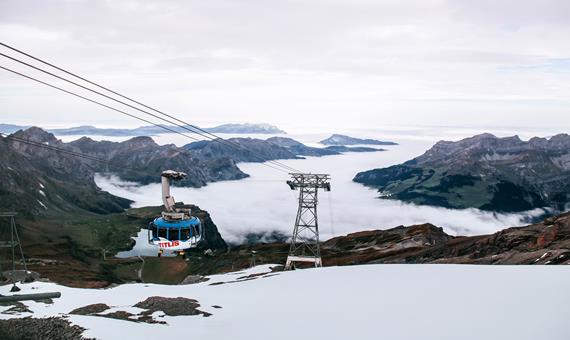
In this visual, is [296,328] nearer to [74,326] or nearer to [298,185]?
[74,326]

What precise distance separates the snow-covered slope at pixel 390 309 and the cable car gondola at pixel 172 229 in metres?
6.21

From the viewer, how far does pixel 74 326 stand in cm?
3425

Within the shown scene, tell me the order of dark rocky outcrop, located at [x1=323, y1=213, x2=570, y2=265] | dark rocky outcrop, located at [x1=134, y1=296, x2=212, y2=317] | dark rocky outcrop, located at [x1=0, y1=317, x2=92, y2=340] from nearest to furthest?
dark rocky outcrop, located at [x1=0, y1=317, x2=92, y2=340]
dark rocky outcrop, located at [x1=134, y1=296, x2=212, y2=317]
dark rocky outcrop, located at [x1=323, y1=213, x2=570, y2=265]

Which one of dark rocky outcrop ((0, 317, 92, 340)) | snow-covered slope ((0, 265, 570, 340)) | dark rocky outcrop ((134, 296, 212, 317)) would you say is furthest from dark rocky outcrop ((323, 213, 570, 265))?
dark rocky outcrop ((0, 317, 92, 340))

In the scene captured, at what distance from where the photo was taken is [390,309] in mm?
32125

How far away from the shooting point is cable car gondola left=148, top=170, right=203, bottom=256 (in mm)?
47844

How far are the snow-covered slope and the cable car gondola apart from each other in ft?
20.4

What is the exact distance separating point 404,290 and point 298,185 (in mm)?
41359

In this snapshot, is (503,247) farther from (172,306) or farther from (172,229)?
(172,306)

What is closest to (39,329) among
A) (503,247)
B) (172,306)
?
(172,306)

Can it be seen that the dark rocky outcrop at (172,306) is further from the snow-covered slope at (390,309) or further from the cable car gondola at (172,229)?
the cable car gondola at (172,229)

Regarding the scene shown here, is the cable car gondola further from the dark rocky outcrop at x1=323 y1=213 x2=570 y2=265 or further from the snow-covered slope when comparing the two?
the dark rocky outcrop at x1=323 y1=213 x2=570 y2=265

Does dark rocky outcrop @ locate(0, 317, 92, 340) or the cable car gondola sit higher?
the cable car gondola

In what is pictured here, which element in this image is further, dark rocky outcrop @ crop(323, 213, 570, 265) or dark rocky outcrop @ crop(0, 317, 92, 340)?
dark rocky outcrop @ crop(323, 213, 570, 265)
